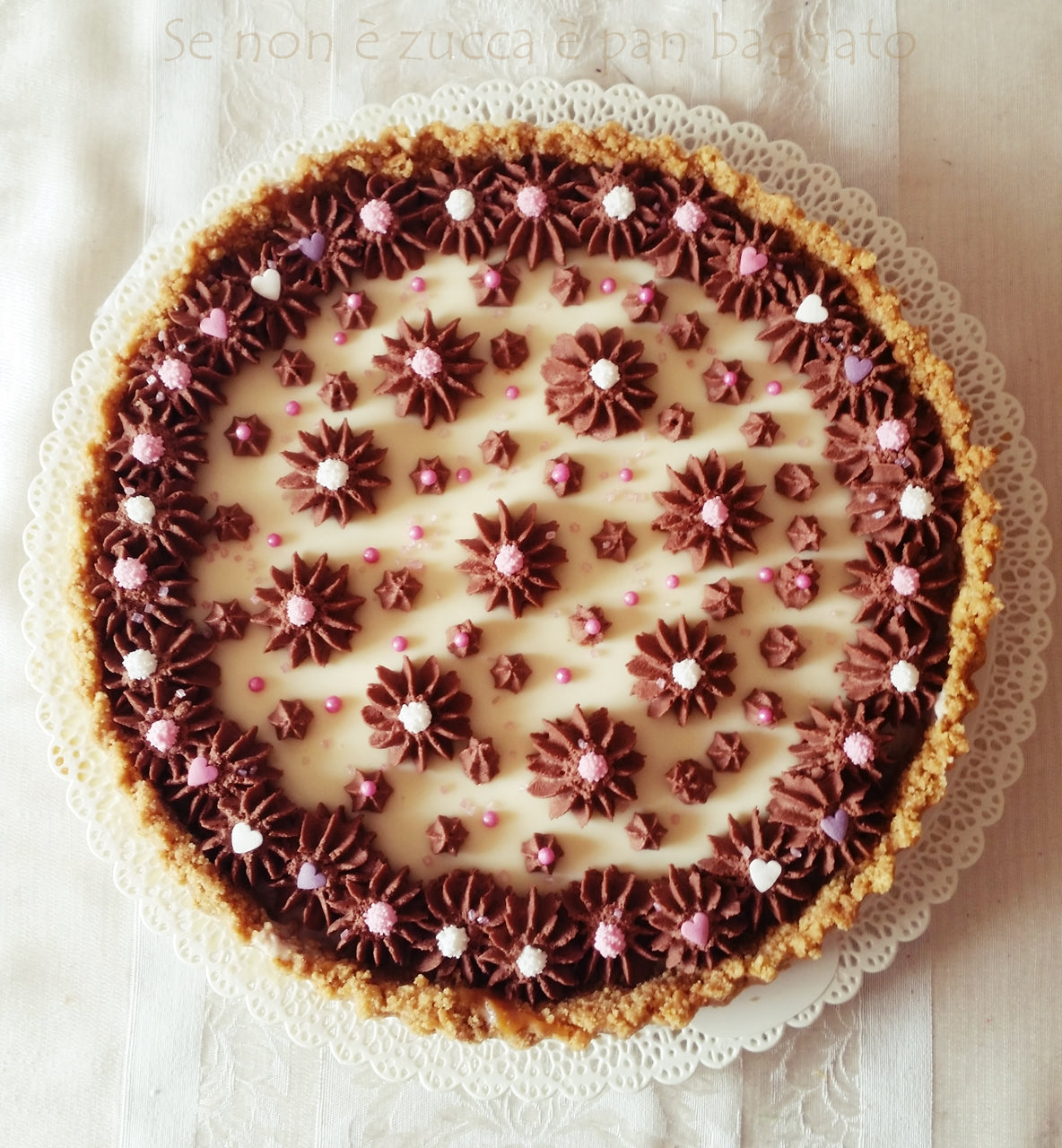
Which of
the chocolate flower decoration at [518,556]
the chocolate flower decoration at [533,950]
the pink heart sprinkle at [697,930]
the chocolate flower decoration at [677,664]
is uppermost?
the chocolate flower decoration at [518,556]

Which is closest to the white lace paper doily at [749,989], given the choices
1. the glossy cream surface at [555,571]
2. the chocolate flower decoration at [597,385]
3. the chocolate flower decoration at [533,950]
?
the chocolate flower decoration at [533,950]

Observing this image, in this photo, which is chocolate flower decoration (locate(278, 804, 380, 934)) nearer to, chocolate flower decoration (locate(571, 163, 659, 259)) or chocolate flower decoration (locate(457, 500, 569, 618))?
chocolate flower decoration (locate(457, 500, 569, 618))

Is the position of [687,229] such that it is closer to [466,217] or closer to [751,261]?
[751,261]

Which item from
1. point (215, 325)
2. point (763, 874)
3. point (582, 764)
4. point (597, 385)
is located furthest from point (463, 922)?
point (215, 325)

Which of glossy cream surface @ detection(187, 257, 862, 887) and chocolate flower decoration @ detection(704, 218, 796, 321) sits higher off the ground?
chocolate flower decoration @ detection(704, 218, 796, 321)

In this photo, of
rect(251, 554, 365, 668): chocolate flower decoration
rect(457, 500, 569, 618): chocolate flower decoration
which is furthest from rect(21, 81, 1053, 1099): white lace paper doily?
rect(457, 500, 569, 618): chocolate flower decoration

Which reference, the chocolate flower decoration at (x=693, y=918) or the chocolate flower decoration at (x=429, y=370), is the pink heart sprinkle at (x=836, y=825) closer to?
the chocolate flower decoration at (x=693, y=918)

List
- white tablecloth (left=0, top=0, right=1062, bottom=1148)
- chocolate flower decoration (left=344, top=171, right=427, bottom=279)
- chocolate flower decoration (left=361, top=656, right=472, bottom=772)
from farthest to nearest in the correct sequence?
white tablecloth (left=0, top=0, right=1062, bottom=1148) < chocolate flower decoration (left=344, top=171, right=427, bottom=279) < chocolate flower decoration (left=361, top=656, right=472, bottom=772)
